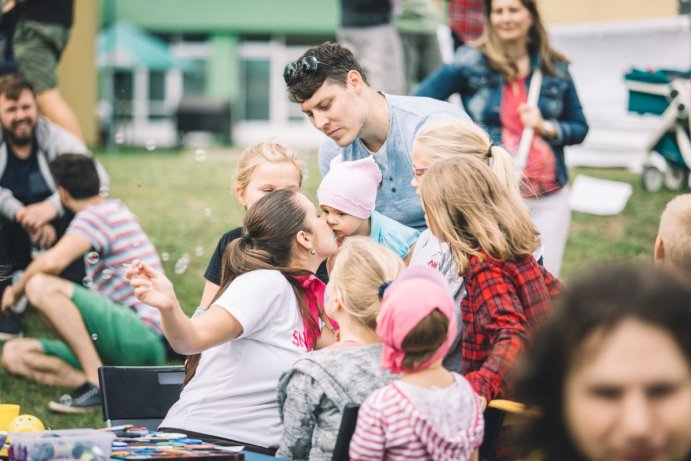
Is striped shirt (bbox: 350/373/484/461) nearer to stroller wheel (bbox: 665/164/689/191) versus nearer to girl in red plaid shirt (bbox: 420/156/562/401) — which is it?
girl in red plaid shirt (bbox: 420/156/562/401)

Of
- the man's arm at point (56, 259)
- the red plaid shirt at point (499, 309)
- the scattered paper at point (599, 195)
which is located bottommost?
the scattered paper at point (599, 195)

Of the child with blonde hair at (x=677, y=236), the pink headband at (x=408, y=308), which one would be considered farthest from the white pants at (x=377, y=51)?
the pink headband at (x=408, y=308)

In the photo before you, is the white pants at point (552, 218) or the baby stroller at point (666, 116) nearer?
the white pants at point (552, 218)

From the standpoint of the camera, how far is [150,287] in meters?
2.93

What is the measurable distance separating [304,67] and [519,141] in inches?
69.0

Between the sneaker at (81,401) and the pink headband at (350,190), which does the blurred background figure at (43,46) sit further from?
the pink headband at (350,190)

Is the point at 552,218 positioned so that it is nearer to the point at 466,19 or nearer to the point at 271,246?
the point at 271,246

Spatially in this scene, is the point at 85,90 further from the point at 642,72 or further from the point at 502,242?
the point at 502,242

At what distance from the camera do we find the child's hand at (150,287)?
2.91m

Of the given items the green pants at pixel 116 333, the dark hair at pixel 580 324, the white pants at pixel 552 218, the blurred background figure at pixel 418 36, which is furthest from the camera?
the blurred background figure at pixel 418 36

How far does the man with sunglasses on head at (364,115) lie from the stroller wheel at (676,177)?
5046 mm

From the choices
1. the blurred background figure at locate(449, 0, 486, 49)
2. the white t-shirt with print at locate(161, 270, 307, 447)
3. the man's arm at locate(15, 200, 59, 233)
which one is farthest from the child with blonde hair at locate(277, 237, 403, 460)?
the blurred background figure at locate(449, 0, 486, 49)

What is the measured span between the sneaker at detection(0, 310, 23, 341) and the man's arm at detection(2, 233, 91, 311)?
591mm

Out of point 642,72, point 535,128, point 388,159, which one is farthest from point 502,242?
point 642,72
